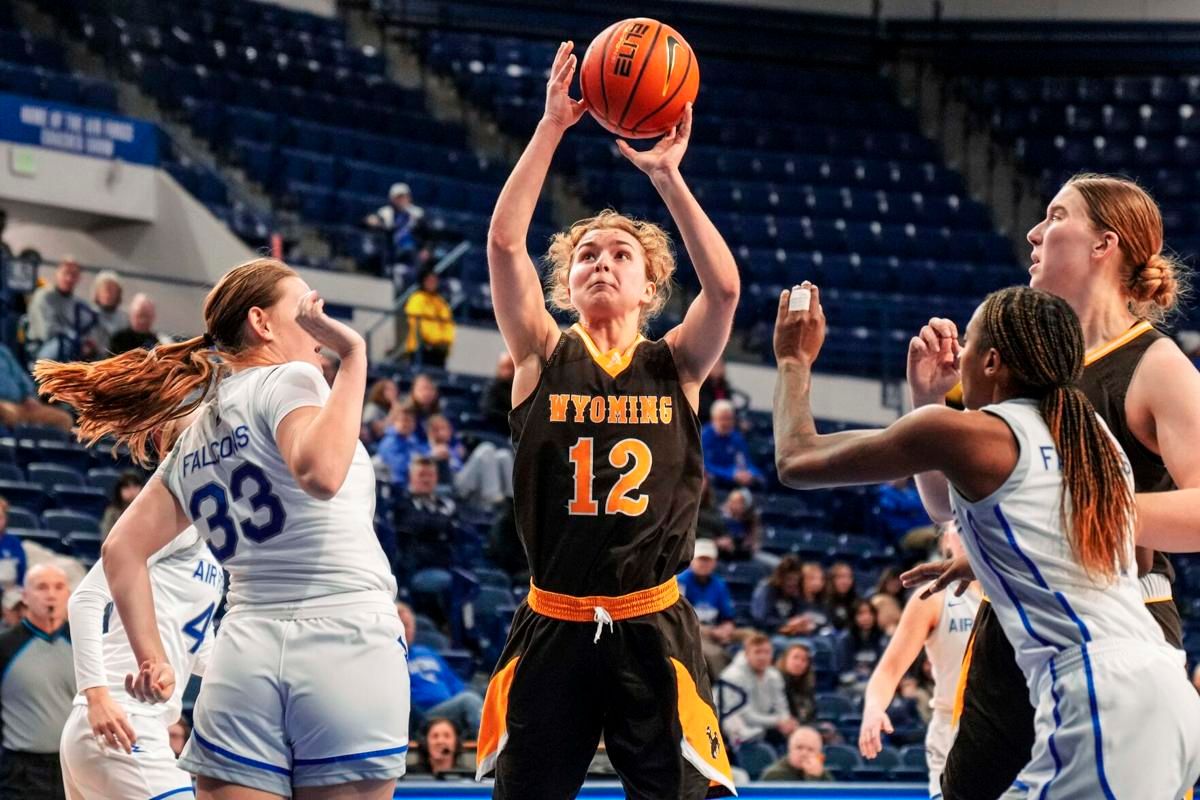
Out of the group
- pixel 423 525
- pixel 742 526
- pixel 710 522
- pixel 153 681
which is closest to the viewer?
pixel 153 681

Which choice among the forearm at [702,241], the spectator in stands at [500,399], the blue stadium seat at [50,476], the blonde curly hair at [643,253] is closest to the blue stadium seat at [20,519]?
the blue stadium seat at [50,476]

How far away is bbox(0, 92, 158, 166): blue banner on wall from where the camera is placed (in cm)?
1496

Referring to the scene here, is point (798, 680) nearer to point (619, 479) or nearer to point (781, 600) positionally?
point (781, 600)

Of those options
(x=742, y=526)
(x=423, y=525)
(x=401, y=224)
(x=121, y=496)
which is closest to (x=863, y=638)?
(x=742, y=526)

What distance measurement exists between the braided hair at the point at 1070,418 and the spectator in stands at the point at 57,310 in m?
9.27

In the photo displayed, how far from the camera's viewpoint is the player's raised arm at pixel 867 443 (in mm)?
3199

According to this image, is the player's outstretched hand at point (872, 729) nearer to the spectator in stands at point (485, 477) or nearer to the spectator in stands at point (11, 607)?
the spectator in stands at point (11, 607)

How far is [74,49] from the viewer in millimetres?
17312

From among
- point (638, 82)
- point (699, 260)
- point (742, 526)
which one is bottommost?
point (742, 526)

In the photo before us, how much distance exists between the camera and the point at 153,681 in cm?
377

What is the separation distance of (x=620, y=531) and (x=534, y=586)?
0.28 metres

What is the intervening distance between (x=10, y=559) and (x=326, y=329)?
6.06m

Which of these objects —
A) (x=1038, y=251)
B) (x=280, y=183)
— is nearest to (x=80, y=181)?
(x=280, y=183)

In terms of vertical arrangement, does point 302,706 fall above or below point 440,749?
above
